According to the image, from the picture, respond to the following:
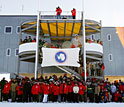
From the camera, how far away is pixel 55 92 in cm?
1230

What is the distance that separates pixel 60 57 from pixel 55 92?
519cm

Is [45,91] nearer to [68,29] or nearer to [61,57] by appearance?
[61,57]

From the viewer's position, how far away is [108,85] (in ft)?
44.5

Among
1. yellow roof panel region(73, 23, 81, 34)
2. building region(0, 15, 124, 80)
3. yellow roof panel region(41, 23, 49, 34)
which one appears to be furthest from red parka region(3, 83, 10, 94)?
building region(0, 15, 124, 80)

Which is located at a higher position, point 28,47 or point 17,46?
point 17,46

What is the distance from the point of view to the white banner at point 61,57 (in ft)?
55.3

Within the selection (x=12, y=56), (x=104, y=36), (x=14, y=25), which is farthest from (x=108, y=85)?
(x=14, y=25)

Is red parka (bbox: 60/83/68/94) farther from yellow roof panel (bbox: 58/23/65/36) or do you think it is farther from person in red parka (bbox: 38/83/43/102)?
yellow roof panel (bbox: 58/23/65/36)

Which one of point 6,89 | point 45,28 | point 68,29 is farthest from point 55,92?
point 68,29

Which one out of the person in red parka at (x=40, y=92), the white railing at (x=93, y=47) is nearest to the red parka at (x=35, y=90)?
the person in red parka at (x=40, y=92)

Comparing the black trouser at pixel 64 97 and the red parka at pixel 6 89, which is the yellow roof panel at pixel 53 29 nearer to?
the black trouser at pixel 64 97

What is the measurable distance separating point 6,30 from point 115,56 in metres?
15.9

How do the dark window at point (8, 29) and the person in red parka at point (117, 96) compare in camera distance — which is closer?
the person in red parka at point (117, 96)

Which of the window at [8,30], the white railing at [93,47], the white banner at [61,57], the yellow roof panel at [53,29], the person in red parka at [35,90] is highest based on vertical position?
the window at [8,30]
